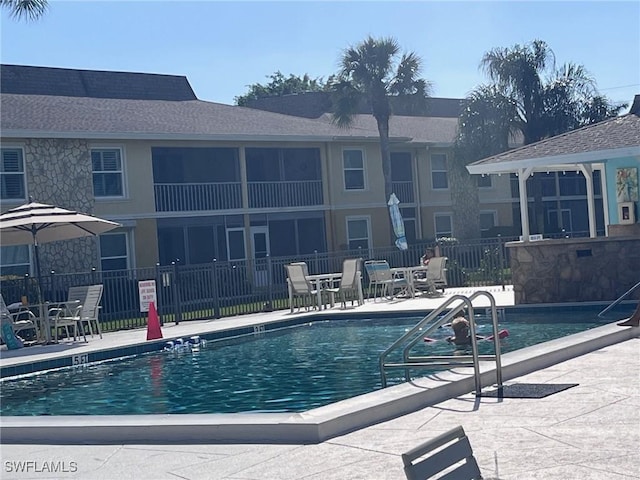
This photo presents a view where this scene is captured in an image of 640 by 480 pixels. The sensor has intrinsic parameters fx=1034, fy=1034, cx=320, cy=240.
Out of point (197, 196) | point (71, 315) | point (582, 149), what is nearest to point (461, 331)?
point (582, 149)

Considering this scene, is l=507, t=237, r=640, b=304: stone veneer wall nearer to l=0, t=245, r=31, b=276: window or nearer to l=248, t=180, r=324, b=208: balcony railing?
l=0, t=245, r=31, b=276: window

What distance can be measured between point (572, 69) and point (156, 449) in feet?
110

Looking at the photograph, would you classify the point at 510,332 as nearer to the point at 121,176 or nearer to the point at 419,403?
the point at 419,403

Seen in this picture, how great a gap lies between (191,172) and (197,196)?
1.75m

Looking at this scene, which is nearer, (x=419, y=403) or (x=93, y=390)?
(x=419, y=403)

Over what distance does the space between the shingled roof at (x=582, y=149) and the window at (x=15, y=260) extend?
1379 cm

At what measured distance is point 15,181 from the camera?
2880 centimetres

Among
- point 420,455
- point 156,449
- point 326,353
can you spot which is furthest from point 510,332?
point 420,455

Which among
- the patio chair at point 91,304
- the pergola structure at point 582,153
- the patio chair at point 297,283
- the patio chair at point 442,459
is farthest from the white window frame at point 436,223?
the patio chair at point 442,459

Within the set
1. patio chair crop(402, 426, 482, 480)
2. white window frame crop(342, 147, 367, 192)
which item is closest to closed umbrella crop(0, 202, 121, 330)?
patio chair crop(402, 426, 482, 480)

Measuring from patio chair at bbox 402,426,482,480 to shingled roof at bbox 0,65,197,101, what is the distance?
30.9 metres

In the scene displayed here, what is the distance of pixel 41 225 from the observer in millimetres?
19188

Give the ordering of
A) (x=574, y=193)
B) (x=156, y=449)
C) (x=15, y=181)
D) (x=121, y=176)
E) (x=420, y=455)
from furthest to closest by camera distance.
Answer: (x=574, y=193) → (x=121, y=176) → (x=15, y=181) → (x=156, y=449) → (x=420, y=455)

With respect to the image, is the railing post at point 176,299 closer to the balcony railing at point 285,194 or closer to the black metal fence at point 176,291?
the black metal fence at point 176,291
